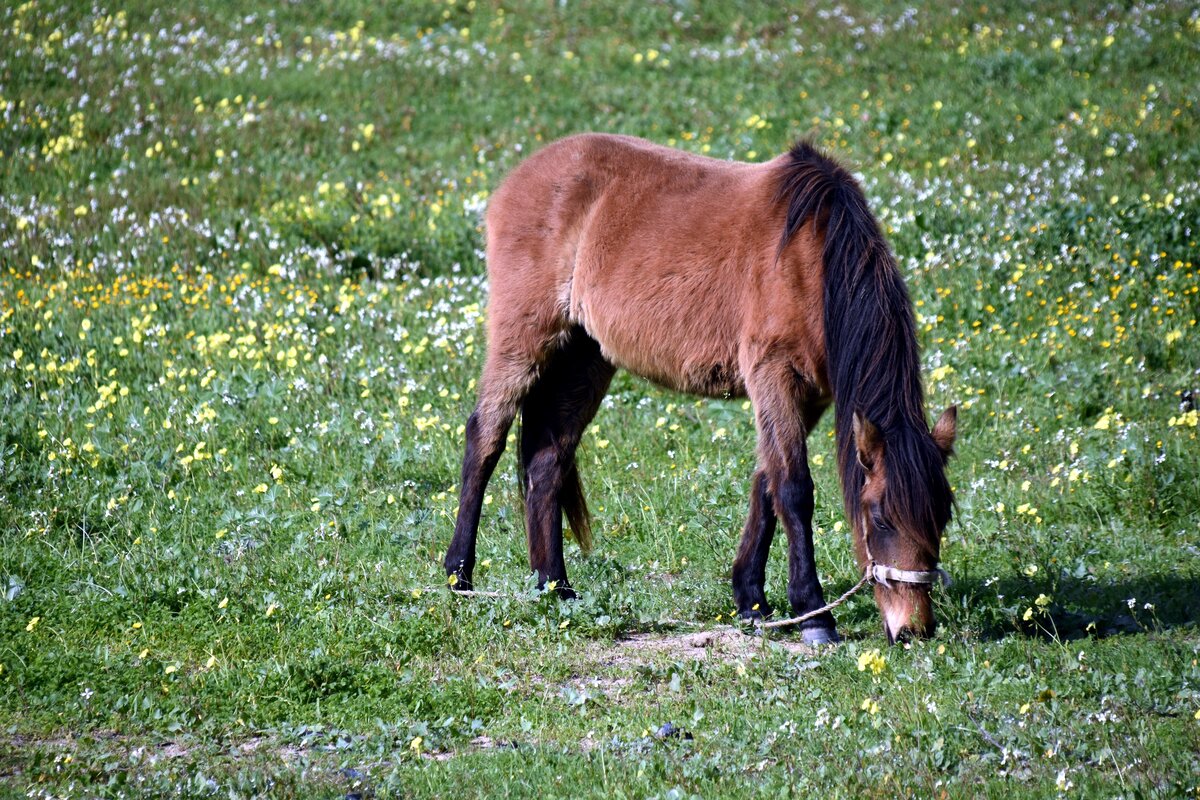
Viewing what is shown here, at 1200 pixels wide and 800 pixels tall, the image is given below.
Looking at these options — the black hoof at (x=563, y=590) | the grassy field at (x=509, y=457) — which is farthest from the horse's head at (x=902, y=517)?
the black hoof at (x=563, y=590)

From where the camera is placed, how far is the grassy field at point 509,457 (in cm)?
455

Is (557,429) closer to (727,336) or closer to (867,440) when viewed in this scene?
(727,336)

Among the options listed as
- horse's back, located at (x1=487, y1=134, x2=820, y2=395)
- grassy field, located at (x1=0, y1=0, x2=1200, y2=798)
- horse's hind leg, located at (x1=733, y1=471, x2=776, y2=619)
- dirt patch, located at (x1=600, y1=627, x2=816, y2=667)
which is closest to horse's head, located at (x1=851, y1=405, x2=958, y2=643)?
grassy field, located at (x1=0, y1=0, x2=1200, y2=798)

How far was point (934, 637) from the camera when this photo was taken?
Result: 5121 mm

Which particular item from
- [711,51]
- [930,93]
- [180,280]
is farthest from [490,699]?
[711,51]

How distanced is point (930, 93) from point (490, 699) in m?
12.2

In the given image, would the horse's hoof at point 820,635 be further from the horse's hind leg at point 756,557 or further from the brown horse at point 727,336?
the horse's hind leg at point 756,557

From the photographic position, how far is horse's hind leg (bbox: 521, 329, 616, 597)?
661 cm

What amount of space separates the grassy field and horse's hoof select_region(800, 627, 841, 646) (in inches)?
7.5

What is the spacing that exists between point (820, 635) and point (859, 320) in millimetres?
1526

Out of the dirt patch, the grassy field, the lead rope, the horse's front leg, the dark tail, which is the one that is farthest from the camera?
the horse's front leg

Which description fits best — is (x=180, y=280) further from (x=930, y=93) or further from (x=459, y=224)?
(x=930, y=93)

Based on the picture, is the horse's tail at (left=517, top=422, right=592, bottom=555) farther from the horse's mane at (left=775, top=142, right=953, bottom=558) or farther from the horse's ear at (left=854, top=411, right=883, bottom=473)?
the horse's ear at (left=854, top=411, right=883, bottom=473)

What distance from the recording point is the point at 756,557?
6.03m
